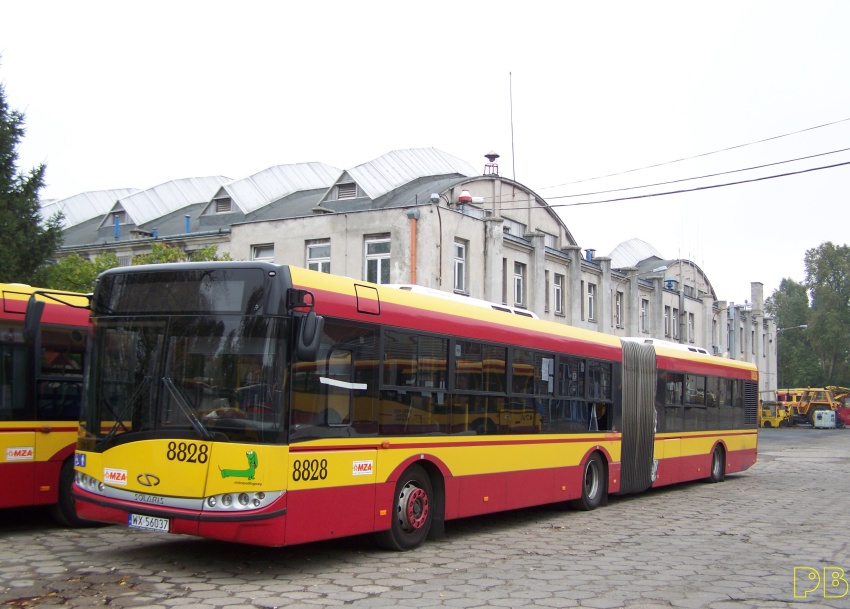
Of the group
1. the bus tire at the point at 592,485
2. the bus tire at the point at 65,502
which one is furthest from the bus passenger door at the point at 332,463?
the bus tire at the point at 592,485

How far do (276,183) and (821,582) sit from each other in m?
39.5

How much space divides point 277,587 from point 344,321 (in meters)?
2.71

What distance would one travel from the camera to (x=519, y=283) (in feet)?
124

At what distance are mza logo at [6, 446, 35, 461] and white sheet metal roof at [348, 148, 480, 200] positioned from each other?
95.1 feet

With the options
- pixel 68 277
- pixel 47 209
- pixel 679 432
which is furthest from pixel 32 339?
pixel 47 209

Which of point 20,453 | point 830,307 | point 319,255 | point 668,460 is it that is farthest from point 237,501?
point 830,307

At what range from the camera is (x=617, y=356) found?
54.1 feet

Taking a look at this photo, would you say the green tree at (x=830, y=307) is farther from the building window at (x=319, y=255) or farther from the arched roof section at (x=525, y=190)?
the building window at (x=319, y=255)

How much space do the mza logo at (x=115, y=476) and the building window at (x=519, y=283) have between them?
2926cm

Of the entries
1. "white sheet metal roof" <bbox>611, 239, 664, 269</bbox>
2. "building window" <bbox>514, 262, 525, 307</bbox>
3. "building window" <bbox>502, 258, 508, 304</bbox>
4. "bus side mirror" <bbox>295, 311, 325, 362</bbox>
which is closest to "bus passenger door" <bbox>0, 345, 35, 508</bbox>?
"bus side mirror" <bbox>295, 311, 325, 362</bbox>

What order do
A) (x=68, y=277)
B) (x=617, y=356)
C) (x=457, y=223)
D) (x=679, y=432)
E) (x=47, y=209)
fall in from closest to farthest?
1. (x=617, y=356)
2. (x=679, y=432)
3. (x=68, y=277)
4. (x=457, y=223)
5. (x=47, y=209)

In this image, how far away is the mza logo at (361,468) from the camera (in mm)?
9469

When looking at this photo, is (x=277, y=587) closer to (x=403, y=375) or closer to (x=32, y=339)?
(x=403, y=375)

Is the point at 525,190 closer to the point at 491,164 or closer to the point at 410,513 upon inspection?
the point at 491,164
